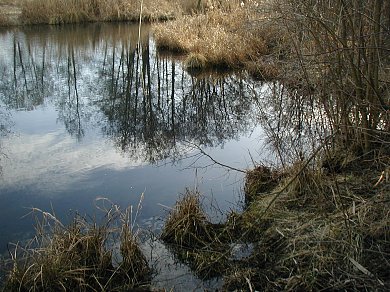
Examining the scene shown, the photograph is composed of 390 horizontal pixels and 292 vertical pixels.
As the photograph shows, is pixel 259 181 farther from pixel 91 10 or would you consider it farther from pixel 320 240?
pixel 91 10

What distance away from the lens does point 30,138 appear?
8.41 metres

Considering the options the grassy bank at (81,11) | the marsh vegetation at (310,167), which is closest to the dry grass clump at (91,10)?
the grassy bank at (81,11)

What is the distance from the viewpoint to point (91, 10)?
78.4 ft

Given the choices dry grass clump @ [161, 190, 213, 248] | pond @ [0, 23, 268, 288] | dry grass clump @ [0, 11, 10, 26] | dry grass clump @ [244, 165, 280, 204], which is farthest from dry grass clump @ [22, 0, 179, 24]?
dry grass clump @ [161, 190, 213, 248]

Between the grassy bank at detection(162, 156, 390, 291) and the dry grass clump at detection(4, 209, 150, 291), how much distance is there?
60 cm

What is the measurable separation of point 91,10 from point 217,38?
1228 cm

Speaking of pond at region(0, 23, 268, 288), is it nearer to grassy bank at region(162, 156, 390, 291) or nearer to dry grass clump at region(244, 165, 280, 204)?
dry grass clump at region(244, 165, 280, 204)

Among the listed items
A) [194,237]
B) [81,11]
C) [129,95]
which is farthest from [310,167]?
[81,11]

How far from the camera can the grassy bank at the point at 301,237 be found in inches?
Answer: 149

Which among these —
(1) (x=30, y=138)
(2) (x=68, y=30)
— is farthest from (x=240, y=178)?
(2) (x=68, y=30)

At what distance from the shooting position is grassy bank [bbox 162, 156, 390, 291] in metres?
3.78

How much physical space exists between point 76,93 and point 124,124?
299 cm

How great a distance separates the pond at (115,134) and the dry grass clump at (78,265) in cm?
95

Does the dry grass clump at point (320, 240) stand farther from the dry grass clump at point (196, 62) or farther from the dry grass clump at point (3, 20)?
the dry grass clump at point (3, 20)
